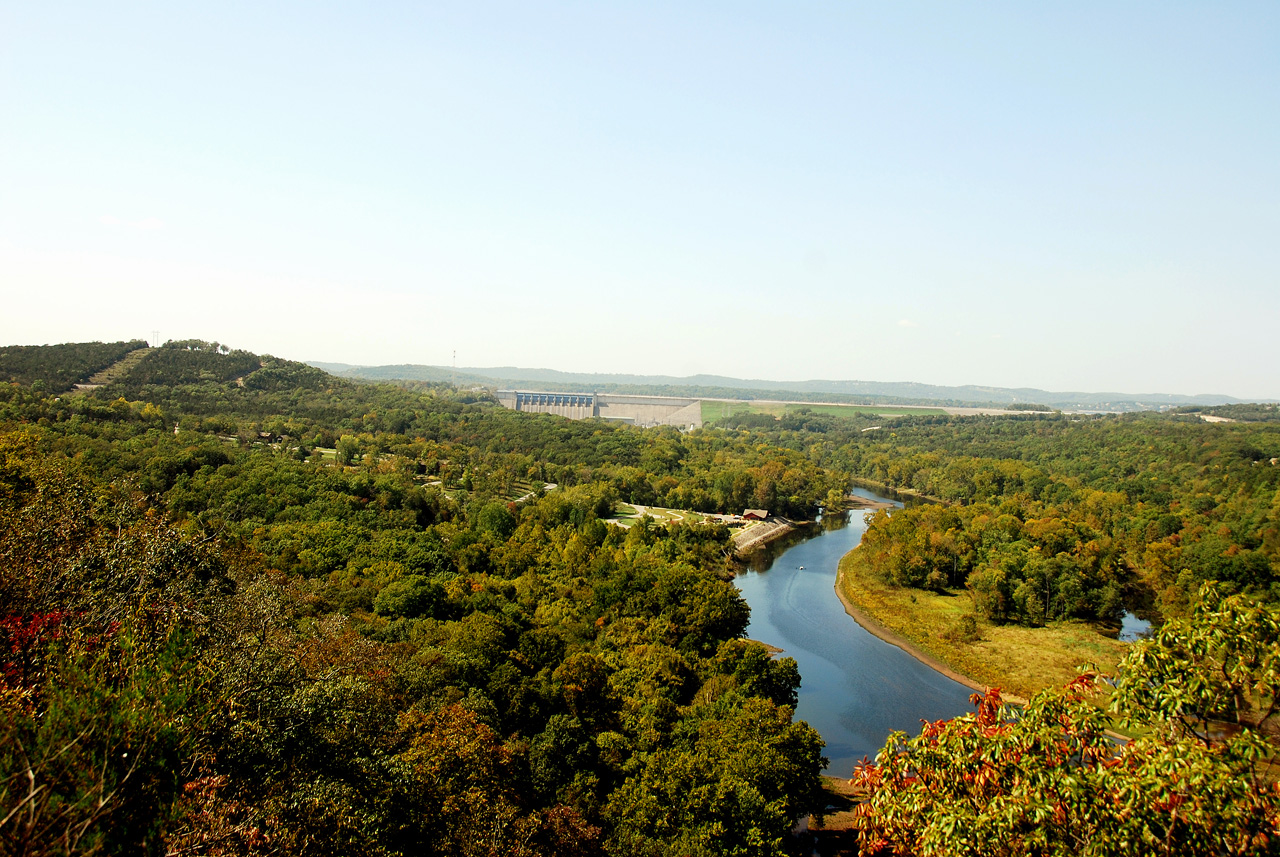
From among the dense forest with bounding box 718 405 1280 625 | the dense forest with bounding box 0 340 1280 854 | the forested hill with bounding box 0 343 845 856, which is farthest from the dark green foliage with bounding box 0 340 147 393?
the dense forest with bounding box 718 405 1280 625

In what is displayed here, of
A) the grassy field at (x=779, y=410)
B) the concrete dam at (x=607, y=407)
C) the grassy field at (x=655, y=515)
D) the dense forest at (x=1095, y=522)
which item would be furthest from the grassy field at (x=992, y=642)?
the grassy field at (x=779, y=410)

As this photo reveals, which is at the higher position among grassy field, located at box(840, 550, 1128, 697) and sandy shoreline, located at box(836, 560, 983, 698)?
grassy field, located at box(840, 550, 1128, 697)

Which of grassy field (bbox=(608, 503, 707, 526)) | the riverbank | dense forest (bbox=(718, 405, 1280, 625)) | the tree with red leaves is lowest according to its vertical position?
the riverbank

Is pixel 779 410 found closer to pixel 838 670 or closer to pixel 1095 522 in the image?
pixel 1095 522

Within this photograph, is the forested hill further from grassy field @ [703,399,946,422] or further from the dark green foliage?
grassy field @ [703,399,946,422]

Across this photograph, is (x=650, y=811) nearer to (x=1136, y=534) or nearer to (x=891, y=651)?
(x=891, y=651)

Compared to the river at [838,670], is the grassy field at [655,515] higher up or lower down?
higher up

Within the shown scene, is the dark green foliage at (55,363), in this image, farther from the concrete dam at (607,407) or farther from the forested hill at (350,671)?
the concrete dam at (607,407)
